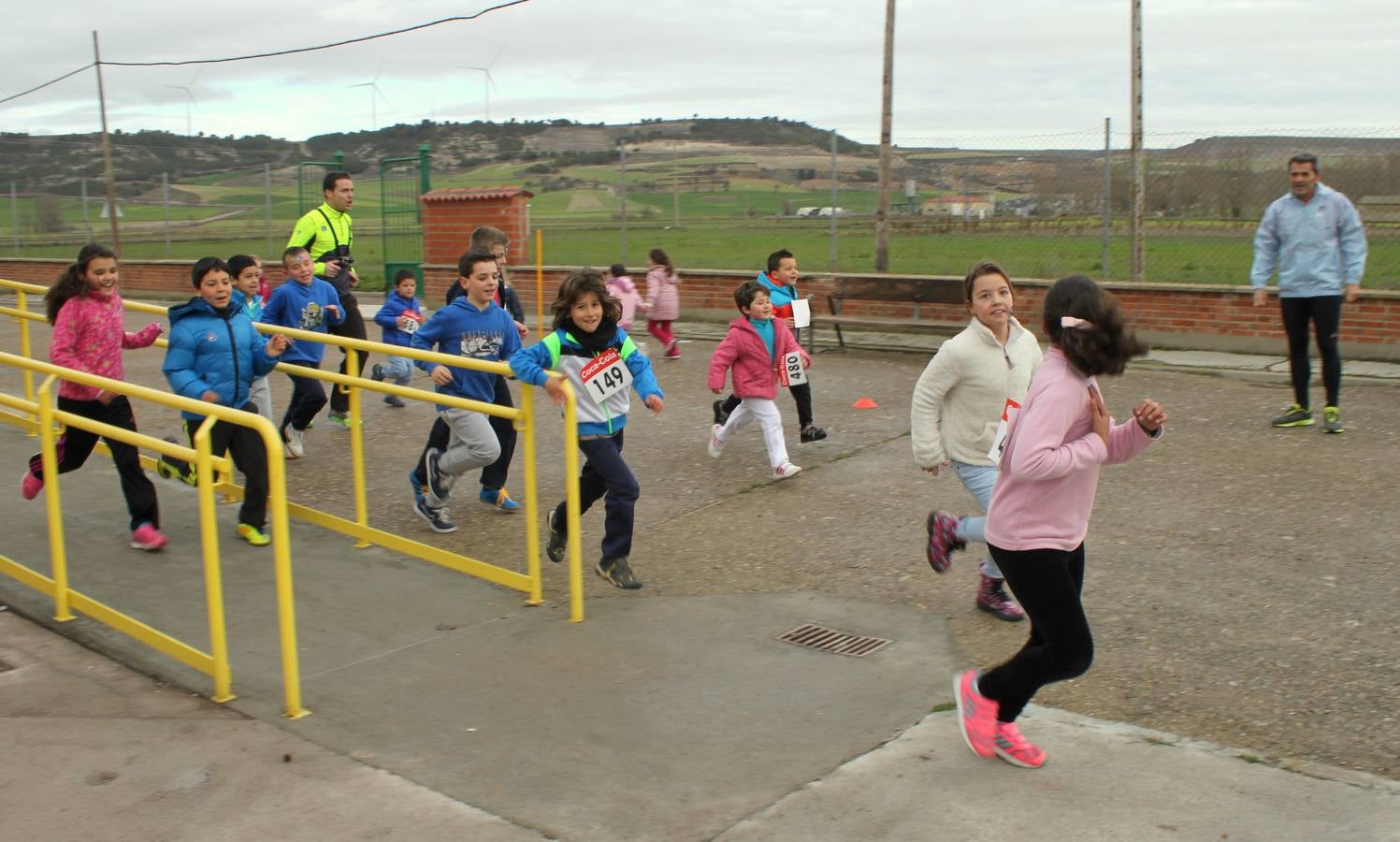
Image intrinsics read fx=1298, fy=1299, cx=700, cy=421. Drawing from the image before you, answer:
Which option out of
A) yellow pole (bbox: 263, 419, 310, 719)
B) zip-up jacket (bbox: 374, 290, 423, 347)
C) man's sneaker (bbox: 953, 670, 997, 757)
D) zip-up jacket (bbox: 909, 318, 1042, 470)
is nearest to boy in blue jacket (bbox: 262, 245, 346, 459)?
zip-up jacket (bbox: 374, 290, 423, 347)

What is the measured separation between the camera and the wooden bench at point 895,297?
528 inches

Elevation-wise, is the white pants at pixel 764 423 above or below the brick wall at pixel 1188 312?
below

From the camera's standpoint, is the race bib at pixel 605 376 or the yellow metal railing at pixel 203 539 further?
the race bib at pixel 605 376

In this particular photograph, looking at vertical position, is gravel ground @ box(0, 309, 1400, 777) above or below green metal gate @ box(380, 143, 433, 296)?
below

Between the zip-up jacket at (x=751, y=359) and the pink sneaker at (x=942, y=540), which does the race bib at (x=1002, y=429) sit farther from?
the zip-up jacket at (x=751, y=359)

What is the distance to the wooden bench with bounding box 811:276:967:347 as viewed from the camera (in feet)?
44.0

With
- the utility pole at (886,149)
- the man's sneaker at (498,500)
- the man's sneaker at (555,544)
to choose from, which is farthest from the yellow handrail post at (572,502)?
the utility pole at (886,149)

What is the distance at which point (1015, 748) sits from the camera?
3.99 metres

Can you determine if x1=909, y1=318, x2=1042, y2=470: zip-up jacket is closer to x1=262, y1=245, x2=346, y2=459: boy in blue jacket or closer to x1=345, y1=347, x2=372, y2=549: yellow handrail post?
x1=345, y1=347, x2=372, y2=549: yellow handrail post

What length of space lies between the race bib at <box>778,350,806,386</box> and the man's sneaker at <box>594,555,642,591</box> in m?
2.69

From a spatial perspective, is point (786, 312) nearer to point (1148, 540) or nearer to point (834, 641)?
point (1148, 540)

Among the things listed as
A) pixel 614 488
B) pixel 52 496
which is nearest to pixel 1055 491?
pixel 614 488

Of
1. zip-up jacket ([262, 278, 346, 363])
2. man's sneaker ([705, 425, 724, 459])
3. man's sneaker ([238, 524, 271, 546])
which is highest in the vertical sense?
zip-up jacket ([262, 278, 346, 363])

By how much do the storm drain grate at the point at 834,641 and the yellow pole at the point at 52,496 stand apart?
3036mm
